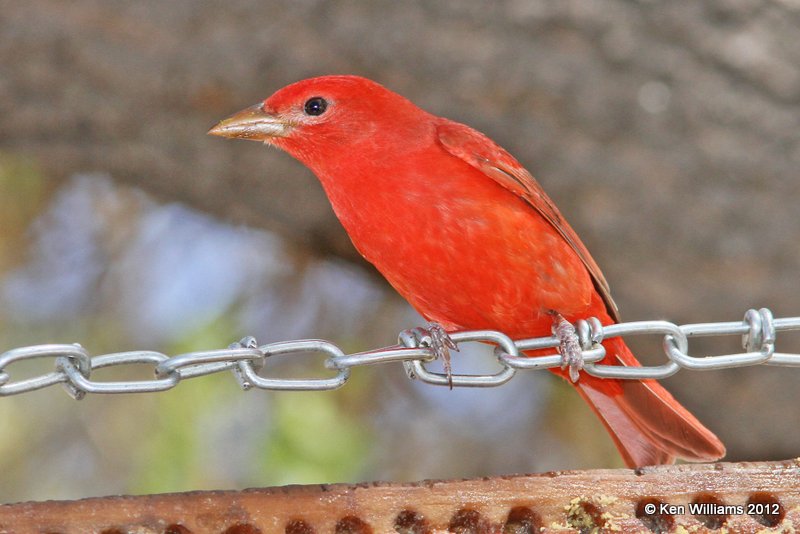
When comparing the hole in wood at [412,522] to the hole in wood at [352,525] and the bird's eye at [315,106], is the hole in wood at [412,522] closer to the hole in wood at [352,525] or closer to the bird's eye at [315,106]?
the hole in wood at [352,525]

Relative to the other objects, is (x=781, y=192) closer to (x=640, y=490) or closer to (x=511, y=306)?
(x=511, y=306)

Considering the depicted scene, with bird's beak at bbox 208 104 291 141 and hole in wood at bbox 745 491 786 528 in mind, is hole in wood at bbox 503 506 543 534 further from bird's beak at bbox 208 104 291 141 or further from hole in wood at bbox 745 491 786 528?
bird's beak at bbox 208 104 291 141

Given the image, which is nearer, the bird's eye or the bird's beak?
the bird's beak

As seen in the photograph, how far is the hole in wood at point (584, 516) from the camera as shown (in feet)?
6.33

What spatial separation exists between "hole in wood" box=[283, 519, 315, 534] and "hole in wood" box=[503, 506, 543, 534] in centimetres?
35

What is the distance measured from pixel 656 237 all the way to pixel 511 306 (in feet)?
4.77

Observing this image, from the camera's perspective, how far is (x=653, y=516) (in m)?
1.95

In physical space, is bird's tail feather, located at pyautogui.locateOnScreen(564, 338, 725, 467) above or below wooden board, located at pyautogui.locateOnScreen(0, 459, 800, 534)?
above

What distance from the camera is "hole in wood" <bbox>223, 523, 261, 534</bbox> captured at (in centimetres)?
184

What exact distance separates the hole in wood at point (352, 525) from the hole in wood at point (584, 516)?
360 mm

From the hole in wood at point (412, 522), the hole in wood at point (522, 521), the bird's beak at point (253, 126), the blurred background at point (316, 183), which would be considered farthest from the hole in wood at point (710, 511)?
the blurred background at point (316, 183)

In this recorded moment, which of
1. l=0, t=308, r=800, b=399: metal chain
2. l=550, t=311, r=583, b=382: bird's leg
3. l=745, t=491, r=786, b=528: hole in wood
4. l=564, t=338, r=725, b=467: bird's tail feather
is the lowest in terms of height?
l=745, t=491, r=786, b=528: hole in wood

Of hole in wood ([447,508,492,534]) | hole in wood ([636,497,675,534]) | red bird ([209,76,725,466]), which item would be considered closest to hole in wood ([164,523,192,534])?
hole in wood ([447,508,492,534])

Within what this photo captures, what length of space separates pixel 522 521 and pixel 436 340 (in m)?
0.57
